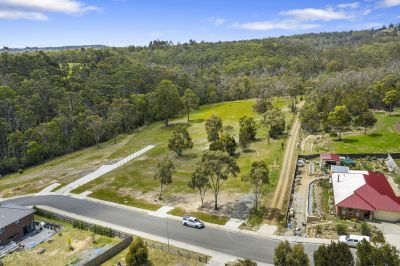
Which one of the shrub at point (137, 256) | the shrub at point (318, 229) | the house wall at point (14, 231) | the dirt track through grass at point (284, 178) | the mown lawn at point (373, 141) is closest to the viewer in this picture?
the shrub at point (137, 256)

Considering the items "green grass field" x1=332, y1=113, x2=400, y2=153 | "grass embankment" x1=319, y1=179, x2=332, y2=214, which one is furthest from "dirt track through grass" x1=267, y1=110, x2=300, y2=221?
"green grass field" x1=332, y1=113, x2=400, y2=153

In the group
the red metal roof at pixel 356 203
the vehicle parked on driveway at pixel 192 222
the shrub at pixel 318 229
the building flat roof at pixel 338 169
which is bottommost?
the vehicle parked on driveway at pixel 192 222

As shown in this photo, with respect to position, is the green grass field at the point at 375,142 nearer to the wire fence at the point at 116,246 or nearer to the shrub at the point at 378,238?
the shrub at the point at 378,238

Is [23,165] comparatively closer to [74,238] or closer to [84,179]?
[84,179]

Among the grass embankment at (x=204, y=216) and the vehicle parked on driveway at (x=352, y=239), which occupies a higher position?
the vehicle parked on driveway at (x=352, y=239)

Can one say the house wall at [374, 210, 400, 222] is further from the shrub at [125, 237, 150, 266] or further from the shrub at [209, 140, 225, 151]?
the shrub at [209, 140, 225, 151]

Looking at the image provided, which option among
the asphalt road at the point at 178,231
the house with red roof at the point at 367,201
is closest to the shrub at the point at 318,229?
the asphalt road at the point at 178,231
